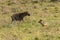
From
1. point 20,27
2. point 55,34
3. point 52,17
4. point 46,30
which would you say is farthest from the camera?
point 52,17

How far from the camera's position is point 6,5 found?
19500 millimetres

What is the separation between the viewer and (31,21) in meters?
14.3

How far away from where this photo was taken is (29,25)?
43.9ft

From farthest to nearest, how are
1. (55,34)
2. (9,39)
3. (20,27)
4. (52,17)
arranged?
(52,17)
(20,27)
(55,34)
(9,39)

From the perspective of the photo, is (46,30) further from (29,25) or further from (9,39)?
(9,39)

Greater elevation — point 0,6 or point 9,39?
point 9,39

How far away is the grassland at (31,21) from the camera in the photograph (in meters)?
11.0

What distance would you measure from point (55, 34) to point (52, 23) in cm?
242

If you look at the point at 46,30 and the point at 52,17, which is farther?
the point at 52,17

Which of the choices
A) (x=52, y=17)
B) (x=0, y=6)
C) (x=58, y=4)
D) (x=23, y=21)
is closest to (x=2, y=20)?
(x=23, y=21)

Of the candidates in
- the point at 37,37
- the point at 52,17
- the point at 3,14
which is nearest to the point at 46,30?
the point at 37,37

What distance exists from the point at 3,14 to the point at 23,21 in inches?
115

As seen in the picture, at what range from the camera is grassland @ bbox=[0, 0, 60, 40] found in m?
11.0

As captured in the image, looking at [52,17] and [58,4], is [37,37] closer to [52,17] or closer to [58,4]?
[52,17]
